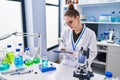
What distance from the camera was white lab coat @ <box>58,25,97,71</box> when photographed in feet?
5.35

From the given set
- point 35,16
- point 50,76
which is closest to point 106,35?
point 35,16

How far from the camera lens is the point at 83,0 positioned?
3234 mm

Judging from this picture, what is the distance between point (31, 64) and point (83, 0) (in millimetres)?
2152

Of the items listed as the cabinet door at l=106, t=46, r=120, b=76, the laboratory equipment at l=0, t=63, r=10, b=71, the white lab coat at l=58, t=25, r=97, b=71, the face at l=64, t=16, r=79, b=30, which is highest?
the face at l=64, t=16, r=79, b=30

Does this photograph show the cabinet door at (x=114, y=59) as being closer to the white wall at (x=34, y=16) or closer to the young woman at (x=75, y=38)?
the young woman at (x=75, y=38)

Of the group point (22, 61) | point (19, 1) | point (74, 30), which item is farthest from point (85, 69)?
point (19, 1)

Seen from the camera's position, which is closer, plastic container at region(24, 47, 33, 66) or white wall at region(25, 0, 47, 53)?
plastic container at region(24, 47, 33, 66)

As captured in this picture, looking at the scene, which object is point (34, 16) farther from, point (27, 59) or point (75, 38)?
point (75, 38)

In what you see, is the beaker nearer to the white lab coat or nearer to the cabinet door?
the cabinet door

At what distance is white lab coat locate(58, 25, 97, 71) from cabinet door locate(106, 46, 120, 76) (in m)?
1.35

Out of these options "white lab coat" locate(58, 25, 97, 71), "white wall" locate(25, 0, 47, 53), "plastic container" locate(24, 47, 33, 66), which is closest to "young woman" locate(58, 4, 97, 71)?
"white lab coat" locate(58, 25, 97, 71)

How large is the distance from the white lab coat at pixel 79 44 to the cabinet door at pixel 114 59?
4.44 feet

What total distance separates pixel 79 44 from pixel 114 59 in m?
1.54

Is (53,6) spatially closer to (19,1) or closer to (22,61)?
(19,1)
